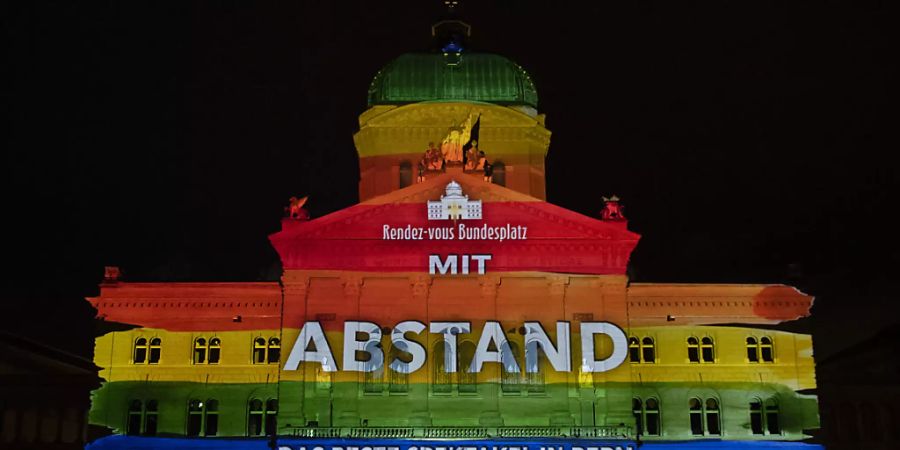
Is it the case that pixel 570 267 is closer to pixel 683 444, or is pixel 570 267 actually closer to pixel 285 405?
pixel 683 444

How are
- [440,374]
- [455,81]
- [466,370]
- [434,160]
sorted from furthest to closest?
[455,81]
[434,160]
[440,374]
[466,370]

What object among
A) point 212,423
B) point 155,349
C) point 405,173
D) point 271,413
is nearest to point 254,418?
point 271,413

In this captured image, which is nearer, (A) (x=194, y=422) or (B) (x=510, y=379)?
(B) (x=510, y=379)

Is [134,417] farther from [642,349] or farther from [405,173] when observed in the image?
[642,349]

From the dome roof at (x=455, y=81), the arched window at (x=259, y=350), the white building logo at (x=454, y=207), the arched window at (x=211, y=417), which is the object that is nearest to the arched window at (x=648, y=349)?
the white building logo at (x=454, y=207)

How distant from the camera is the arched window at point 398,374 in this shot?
5231 cm

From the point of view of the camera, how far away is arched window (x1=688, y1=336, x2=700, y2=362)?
54656 mm

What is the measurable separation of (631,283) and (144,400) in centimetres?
2516

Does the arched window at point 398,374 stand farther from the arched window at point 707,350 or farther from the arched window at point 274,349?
the arched window at point 707,350

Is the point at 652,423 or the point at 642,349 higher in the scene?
the point at 642,349

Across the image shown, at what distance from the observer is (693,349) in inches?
2159

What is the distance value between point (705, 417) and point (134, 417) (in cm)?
2842

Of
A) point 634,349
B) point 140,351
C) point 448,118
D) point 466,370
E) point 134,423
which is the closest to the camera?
point 466,370

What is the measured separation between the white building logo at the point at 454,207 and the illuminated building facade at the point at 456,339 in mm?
105
